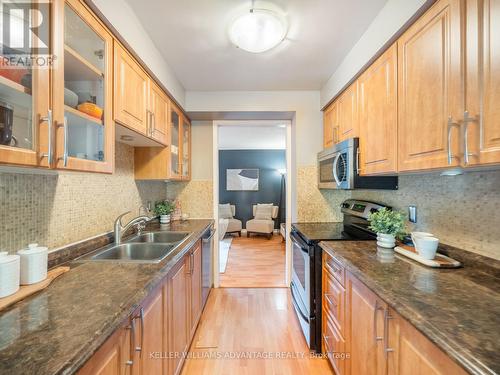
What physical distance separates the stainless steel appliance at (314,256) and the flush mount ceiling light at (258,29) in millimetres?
1428

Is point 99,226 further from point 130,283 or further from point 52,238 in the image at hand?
point 130,283

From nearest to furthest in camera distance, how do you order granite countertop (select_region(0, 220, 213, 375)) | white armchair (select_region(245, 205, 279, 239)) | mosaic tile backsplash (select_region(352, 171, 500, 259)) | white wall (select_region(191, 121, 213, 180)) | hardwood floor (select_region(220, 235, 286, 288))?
granite countertop (select_region(0, 220, 213, 375)) < mosaic tile backsplash (select_region(352, 171, 500, 259)) < white wall (select_region(191, 121, 213, 180)) < hardwood floor (select_region(220, 235, 286, 288)) < white armchair (select_region(245, 205, 279, 239))

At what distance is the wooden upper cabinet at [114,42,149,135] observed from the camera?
1282mm

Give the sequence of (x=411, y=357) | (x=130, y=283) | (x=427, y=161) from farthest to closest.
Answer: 1. (x=427, y=161)
2. (x=130, y=283)
3. (x=411, y=357)

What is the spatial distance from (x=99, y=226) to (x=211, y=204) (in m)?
1.39

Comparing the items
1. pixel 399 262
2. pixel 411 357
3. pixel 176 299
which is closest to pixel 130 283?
pixel 176 299

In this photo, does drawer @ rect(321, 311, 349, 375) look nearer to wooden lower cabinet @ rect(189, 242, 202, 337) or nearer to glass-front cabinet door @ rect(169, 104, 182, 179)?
wooden lower cabinet @ rect(189, 242, 202, 337)

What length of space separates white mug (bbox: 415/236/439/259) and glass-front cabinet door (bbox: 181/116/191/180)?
2192mm

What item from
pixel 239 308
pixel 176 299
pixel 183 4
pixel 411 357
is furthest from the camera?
pixel 239 308

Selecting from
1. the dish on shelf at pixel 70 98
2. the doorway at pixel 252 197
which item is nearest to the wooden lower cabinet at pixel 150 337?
the dish on shelf at pixel 70 98

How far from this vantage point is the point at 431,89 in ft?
3.47

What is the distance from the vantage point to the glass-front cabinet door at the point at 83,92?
890 millimetres

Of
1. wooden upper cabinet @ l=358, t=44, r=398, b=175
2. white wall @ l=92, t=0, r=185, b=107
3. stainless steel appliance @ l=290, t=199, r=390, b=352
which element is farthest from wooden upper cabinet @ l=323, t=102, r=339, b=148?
white wall @ l=92, t=0, r=185, b=107

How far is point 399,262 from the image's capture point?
122 cm
